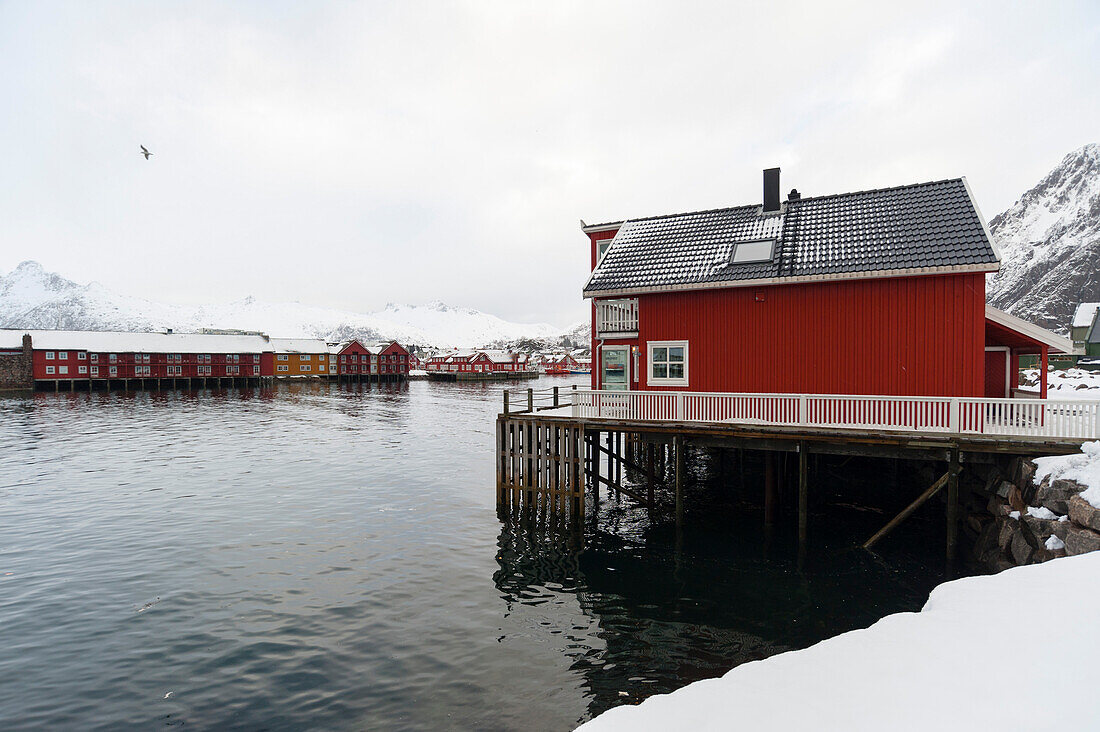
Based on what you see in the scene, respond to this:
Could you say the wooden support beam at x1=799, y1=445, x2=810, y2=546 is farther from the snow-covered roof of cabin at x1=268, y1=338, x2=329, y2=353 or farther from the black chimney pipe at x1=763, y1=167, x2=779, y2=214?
the snow-covered roof of cabin at x1=268, y1=338, x2=329, y2=353

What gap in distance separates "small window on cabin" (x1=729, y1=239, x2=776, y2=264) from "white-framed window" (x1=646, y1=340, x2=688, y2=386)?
10.9 feet

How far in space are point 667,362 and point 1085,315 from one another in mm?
87019

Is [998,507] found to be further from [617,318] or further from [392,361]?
[392,361]

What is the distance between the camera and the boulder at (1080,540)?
10031 millimetres

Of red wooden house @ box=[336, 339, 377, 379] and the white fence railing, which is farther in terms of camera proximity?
red wooden house @ box=[336, 339, 377, 379]

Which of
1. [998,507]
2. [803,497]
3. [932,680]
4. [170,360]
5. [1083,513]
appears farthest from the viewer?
[170,360]

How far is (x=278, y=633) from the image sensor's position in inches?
455

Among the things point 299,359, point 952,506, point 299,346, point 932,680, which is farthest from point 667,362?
point 299,346

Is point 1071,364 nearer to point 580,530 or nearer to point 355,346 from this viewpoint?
point 580,530

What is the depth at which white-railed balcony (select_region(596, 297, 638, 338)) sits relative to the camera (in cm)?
2077

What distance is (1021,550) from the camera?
1190 centimetres

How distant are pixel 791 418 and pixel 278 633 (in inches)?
565

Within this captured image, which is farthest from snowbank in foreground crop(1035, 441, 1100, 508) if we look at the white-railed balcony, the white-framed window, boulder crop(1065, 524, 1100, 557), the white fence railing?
the white-railed balcony

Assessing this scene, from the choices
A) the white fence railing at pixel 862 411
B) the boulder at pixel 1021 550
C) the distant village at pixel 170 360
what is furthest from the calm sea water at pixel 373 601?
the distant village at pixel 170 360
